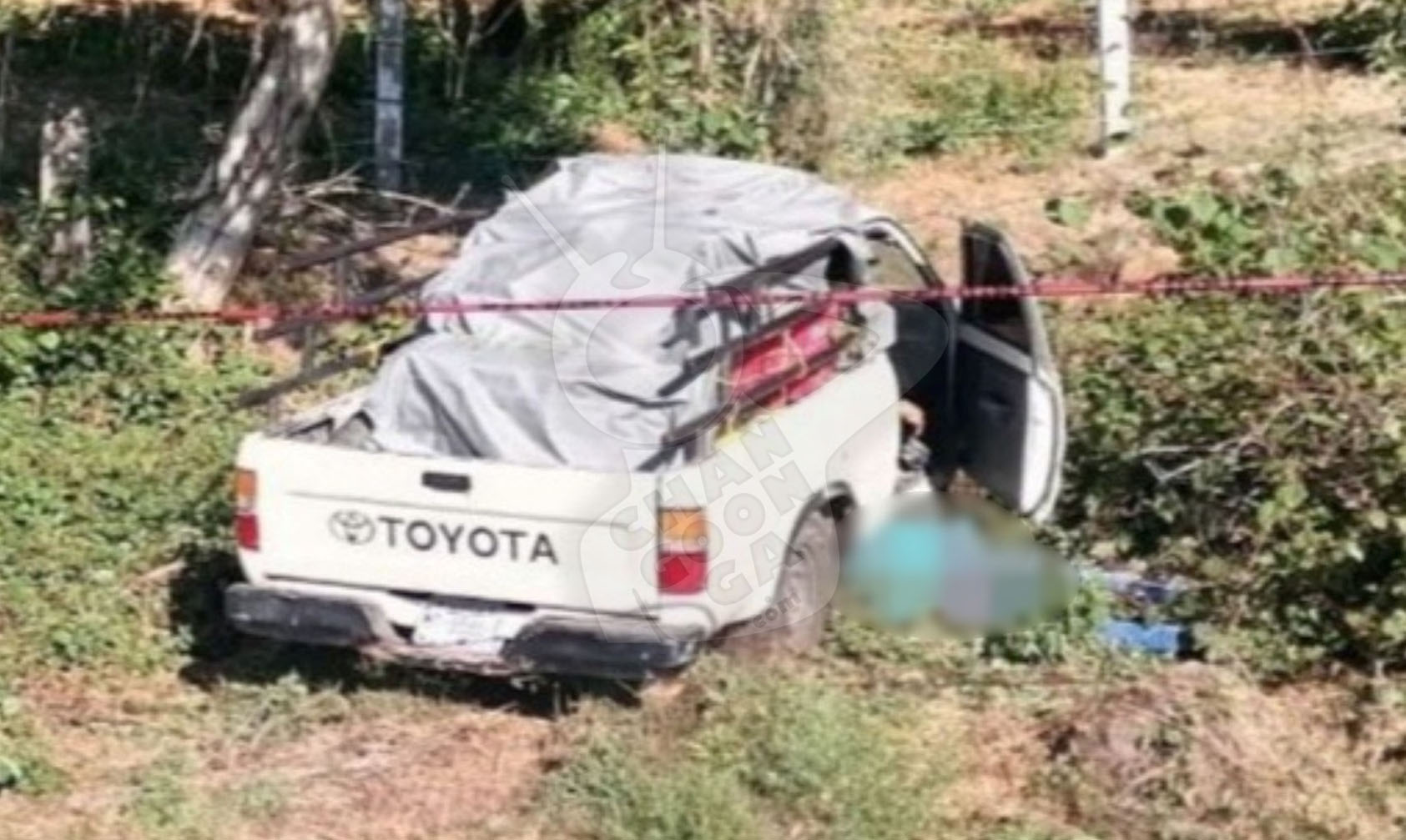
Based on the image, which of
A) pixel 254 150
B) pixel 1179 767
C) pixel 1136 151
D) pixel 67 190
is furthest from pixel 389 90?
pixel 1179 767

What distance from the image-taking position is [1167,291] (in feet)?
28.6

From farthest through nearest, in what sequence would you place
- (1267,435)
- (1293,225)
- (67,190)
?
1. (67,190)
2. (1293,225)
3. (1267,435)

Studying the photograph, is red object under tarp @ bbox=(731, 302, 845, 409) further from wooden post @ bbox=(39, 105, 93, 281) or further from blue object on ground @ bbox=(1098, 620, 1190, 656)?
wooden post @ bbox=(39, 105, 93, 281)

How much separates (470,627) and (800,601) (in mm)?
1045

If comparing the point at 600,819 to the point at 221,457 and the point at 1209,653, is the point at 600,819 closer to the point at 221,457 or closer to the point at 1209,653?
the point at 1209,653

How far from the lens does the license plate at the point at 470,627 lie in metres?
8.69

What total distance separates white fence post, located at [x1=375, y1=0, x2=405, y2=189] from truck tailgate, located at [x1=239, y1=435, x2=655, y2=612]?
4.94 metres

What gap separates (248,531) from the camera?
889 cm

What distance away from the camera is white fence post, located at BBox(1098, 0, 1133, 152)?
550 inches

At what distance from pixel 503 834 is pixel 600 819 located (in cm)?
29

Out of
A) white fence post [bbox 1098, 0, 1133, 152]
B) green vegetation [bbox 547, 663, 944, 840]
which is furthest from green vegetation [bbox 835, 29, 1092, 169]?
green vegetation [bbox 547, 663, 944, 840]

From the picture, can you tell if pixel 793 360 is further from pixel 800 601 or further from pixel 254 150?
pixel 254 150

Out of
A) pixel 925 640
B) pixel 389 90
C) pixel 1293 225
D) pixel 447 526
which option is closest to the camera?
pixel 447 526

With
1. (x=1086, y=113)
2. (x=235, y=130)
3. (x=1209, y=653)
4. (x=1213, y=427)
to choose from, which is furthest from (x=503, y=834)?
(x=1086, y=113)
